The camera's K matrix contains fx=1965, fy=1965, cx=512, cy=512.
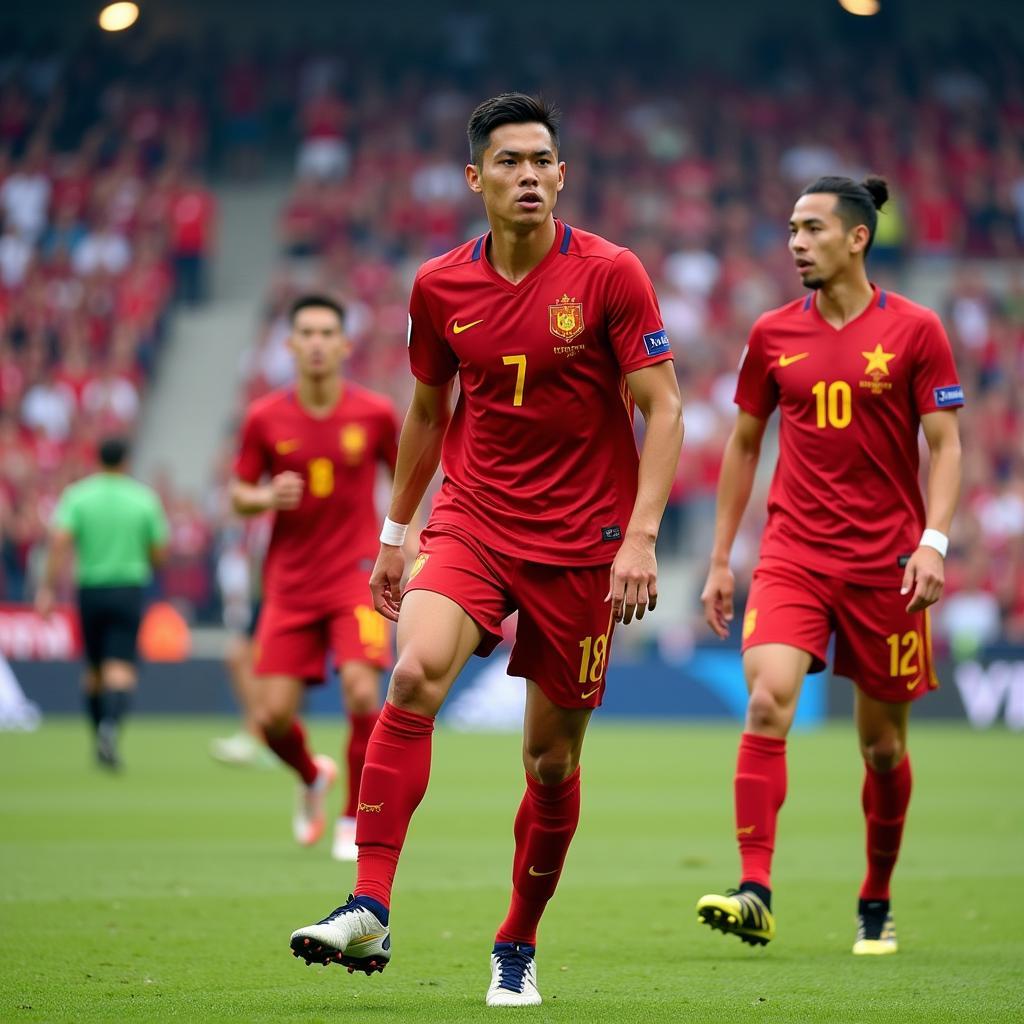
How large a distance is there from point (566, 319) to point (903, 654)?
2.26 m

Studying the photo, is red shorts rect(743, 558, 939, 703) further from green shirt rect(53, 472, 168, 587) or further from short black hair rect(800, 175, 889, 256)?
green shirt rect(53, 472, 168, 587)

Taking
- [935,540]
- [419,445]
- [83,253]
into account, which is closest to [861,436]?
[935,540]

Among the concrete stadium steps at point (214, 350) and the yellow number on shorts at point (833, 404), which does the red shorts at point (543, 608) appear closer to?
the yellow number on shorts at point (833, 404)

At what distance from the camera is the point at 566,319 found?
6320 millimetres

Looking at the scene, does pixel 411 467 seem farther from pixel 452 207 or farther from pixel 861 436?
pixel 452 207

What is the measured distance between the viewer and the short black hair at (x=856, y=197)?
7.98 m

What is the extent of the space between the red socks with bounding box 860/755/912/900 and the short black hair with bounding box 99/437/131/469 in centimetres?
1002

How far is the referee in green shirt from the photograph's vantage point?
16.6 metres

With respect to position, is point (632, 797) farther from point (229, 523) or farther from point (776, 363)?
point (229, 523)

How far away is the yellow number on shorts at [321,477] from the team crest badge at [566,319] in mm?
4851

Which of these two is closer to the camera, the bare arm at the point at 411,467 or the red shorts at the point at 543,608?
the red shorts at the point at 543,608

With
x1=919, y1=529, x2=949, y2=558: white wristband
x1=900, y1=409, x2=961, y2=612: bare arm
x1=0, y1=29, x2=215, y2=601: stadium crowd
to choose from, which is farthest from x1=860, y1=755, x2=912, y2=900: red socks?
x1=0, y1=29, x2=215, y2=601: stadium crowd

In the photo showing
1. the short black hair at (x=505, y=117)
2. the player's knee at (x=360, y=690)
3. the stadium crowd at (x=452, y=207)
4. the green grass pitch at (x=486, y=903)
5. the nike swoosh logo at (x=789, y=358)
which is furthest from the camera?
the stadium crowd at (x=452, y=207)

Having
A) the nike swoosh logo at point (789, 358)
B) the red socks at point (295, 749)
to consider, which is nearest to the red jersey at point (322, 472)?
the red socks at point (295, 749)
